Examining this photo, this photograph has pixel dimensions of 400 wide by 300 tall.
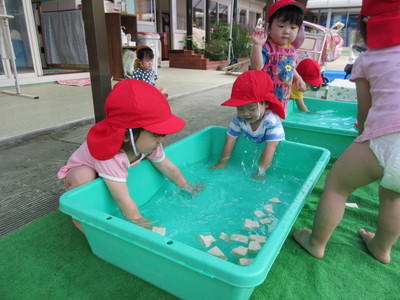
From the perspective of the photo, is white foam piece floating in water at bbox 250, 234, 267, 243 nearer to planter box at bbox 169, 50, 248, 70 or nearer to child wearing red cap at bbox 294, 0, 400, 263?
child wearing red cap at bbox 294, 0, 400, 263

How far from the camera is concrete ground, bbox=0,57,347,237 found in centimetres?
164

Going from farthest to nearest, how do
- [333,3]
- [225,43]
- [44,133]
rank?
[333,3]
[225,43]
[44,133]

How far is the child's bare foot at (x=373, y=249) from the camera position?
4.34ft

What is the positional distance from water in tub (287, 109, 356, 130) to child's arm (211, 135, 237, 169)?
1.27m

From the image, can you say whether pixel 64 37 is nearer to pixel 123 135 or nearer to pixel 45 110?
pixel 45 110

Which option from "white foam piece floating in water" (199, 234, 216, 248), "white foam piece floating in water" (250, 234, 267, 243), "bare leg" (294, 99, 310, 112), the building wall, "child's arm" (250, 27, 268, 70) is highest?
the building wall

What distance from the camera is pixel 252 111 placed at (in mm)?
1881

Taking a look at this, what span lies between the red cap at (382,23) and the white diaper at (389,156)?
0.32 metres

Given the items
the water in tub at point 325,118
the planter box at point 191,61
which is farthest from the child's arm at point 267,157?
the planter box at point 191,61

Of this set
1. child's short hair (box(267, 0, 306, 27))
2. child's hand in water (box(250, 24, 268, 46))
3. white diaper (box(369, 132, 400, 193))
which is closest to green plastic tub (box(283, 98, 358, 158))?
child's hand in water (box(250, 24, 268, 46))

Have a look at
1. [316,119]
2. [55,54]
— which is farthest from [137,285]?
[55,54]

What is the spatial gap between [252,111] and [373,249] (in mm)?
983

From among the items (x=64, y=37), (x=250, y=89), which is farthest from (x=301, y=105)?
(x=64, y=37)

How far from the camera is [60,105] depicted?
12.1ft
